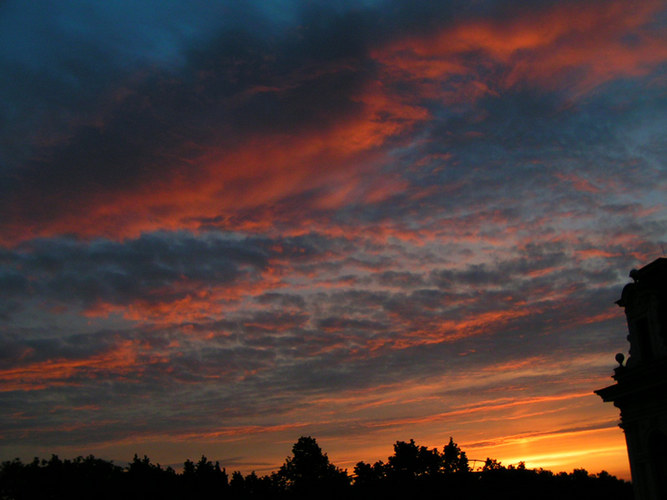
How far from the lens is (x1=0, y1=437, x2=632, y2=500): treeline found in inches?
4136

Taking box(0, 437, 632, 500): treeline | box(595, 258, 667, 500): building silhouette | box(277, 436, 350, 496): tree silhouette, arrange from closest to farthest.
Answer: box(595, 258, 667, 500): building silhouette
box(0, 437, 632, 500): treeline
box(277, 436, 350, 496): tree silhouette

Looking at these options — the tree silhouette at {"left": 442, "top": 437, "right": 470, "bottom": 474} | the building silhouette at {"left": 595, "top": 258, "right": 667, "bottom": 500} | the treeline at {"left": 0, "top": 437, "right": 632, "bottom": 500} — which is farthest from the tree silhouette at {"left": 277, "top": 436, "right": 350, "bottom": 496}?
the building silhouette at {"left": 595, "top": 258, "right": 667, "bottom": 500}

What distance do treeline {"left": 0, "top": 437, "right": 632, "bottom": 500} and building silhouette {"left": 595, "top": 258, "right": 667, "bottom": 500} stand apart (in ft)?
243

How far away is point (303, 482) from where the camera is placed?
125 meters

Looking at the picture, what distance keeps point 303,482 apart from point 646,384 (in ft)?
338

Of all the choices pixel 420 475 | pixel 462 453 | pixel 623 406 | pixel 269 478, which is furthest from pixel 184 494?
pixel 623 406

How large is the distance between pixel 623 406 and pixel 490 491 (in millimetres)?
79723

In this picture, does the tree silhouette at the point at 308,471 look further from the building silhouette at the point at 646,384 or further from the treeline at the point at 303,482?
the building silhouette at the point at 646,384

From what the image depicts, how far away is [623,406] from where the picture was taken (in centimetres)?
3366

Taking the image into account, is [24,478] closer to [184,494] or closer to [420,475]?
[184,494]

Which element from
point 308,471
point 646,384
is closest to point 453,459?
point 308,471

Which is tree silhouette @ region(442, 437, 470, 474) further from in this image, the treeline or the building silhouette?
the building silhouette

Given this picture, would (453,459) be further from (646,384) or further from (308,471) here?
(646,384)

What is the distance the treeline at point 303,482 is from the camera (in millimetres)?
105062
